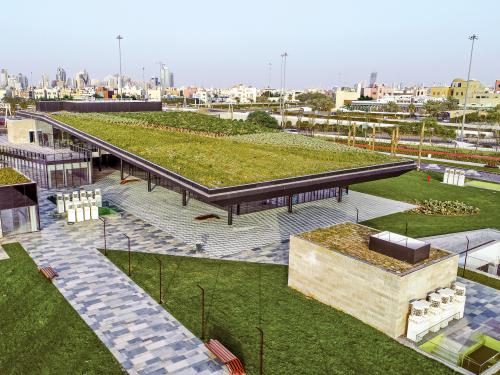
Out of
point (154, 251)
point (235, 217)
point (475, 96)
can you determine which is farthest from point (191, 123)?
point (475, 96)

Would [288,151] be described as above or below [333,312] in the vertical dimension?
above

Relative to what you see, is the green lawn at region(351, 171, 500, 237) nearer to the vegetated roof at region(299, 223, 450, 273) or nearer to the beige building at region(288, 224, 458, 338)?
the vegetated roof at region(299, 223, 450, 273)

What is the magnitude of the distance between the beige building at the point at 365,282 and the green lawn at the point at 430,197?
45.2 ft

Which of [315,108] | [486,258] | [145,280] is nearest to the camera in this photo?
[145,280]

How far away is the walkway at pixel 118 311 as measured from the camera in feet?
58.9

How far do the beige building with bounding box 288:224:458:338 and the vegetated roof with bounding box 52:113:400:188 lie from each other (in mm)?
8294

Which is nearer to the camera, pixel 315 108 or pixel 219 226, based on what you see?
pixel 219 226

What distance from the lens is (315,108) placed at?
563ft

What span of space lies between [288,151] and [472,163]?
4103 cm

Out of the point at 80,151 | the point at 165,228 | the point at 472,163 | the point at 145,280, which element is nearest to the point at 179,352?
the point at 145,280

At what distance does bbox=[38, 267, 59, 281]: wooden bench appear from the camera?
80.8ft

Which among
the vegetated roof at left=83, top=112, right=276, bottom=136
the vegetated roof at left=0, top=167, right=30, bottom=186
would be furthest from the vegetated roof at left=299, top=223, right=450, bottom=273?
the vegetated roof at left=83, top=112, right=276, bottom=136

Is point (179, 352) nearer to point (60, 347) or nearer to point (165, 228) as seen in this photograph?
point (60, 347)

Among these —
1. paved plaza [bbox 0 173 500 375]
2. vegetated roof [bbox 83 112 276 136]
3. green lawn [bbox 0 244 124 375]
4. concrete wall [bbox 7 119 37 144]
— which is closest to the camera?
green lawn [bbox 0 244 124 375]
